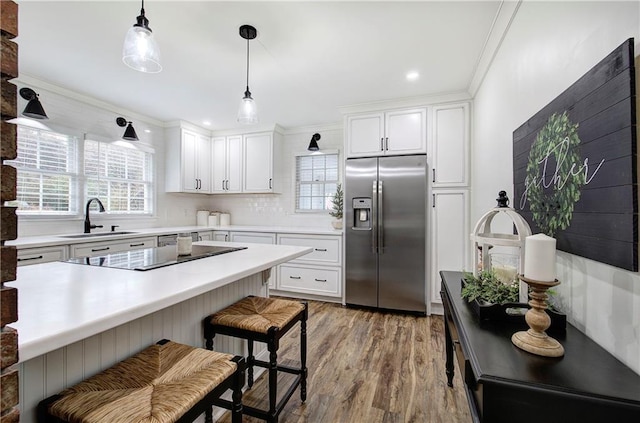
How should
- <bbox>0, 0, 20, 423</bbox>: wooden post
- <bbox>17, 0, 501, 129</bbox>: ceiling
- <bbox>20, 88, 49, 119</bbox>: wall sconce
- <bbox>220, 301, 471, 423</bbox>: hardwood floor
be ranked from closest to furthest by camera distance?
<bbox>0, 0, 20, 423</bbox>: wooden post
<bbox>220, 301, 471, 423</bbox>: hardwood floor
<bbox>17, 0, 501, 129</bbox>: ceiling
<bbox>20, 88, 49, 119</bbox>: wall sconce

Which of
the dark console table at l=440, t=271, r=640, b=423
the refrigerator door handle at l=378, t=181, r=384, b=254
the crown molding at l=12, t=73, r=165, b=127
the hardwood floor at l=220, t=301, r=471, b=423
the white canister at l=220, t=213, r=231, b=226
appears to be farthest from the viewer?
the white canister at l=220, t=213, r=231, b=226

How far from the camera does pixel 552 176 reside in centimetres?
126

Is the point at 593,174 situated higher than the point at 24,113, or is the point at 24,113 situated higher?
the point at 24,113

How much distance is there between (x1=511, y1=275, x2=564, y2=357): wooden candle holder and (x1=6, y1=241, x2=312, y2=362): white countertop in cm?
113

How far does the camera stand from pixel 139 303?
93 centimetres

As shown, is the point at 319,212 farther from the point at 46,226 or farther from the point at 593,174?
the point at 593,174

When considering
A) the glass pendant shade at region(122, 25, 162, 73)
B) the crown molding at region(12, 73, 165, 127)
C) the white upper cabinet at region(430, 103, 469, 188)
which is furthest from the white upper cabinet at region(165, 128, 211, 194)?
the white upper cabinet at region(430, 103, 469, 188)

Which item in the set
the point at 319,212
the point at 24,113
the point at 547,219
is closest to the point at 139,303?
the point at 547,219

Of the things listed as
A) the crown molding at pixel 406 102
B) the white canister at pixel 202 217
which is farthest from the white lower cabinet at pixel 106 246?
the crown molding at pixel 406 102

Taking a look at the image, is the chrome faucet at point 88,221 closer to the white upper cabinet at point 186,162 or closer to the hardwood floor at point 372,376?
the white upper cabinet at point 186,162

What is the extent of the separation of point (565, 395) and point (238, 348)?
5.85 feet

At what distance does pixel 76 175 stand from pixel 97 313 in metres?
3.43

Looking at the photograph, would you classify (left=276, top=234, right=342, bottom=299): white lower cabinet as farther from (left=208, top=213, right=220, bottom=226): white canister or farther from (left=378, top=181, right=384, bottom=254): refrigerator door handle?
(left=208, top=213, right=220, bottom=226): white canister

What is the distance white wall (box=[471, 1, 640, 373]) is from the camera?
874 mm
